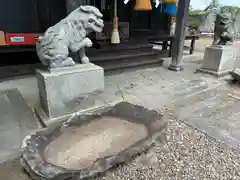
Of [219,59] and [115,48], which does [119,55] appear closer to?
[115,48]

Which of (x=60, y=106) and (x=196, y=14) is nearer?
(x=60, y=106)

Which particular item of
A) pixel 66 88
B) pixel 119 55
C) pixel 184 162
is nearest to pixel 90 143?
pixel 66 88

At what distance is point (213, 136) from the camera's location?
189 cm

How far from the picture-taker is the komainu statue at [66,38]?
1.90 meters

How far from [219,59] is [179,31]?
0.91 m

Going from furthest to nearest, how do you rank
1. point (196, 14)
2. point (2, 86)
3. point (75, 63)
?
point (196, 14) → point (2, 86) → point (75, 63)

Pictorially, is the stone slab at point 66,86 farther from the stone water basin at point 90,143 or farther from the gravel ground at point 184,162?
the gravel ground at point 184,162

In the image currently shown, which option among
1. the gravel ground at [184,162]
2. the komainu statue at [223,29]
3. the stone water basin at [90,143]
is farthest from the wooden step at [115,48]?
the gravel ground at [184,162]

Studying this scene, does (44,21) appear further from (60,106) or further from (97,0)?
(60,106)

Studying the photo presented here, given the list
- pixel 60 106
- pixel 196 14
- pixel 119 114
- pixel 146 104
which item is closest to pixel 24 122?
pixel 60 106

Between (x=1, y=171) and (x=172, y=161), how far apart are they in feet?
4.26

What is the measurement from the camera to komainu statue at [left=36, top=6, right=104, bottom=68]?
1.90m

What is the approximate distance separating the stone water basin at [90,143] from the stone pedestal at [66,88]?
0.72 feet

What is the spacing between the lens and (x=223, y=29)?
136 inches
